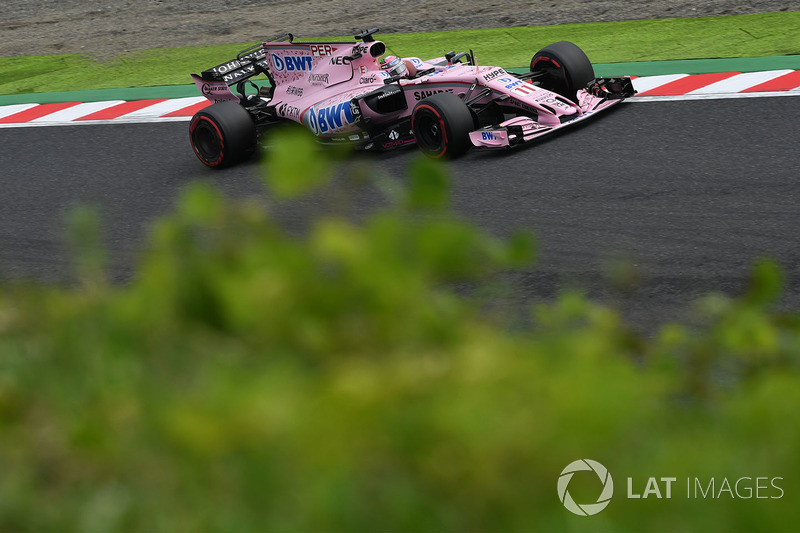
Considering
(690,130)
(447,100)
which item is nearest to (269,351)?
(447,100)

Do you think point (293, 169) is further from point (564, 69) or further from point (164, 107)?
point (164, 107)

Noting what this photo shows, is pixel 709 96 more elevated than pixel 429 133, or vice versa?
pixel 429 133

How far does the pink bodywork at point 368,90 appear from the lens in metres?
7.92

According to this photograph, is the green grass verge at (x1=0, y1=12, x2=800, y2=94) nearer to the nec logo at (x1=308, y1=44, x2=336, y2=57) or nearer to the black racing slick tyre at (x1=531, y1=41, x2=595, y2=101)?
the black racing slick tyre at (x1=531, y1=41, x2=595, y2=101)

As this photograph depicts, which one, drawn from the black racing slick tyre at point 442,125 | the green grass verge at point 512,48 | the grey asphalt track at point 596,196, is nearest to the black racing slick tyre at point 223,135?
the grey asphalt track at point 596,196

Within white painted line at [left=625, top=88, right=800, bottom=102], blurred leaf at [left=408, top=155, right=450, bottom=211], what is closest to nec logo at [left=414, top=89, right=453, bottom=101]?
white painted line at [left=625, top=88, right=800, bottom=102]

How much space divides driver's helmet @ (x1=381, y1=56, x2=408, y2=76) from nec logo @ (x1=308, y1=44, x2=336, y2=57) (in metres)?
0.51

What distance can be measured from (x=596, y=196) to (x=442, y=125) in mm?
1569

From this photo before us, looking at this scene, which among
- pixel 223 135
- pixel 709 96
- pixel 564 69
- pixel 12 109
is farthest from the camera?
pixel 12 109

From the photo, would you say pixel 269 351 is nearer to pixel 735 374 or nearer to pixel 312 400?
pixel 312 400

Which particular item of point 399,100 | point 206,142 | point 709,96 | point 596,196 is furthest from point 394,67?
point 709,96

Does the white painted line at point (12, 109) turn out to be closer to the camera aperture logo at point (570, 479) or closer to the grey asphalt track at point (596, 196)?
the grey asphalt track at point (596, 196)

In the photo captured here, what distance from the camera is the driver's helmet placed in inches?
324

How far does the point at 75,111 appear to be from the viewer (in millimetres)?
11523
